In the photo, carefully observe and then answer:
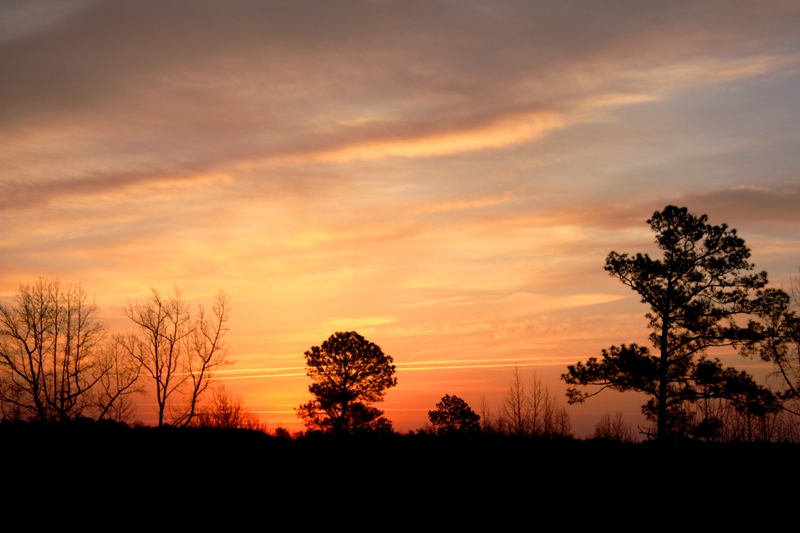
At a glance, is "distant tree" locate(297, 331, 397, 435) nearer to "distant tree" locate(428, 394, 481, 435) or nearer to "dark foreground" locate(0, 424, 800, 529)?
"distant tree" locate(428, 394, 481, 435)

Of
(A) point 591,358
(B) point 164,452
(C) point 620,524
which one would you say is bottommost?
(C) point 620,524

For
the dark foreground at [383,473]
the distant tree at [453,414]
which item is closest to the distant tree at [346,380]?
the distant tree at [453,414]

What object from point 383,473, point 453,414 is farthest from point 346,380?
point 383,473

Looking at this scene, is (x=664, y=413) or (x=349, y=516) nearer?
(x=349, y=516)

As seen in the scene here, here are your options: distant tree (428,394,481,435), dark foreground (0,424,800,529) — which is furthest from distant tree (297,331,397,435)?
dark foreground (0,424,800,529)

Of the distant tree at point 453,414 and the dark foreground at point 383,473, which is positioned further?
the distant tree at point 453,414

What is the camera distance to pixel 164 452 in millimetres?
19047

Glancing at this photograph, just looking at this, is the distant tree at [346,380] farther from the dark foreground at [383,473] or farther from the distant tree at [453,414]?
the dark foreground at [383,473]

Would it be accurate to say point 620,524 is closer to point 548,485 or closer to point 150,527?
point 548,485

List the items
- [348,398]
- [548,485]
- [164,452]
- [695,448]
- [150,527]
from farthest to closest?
[348,398] → [695,448] → [164,452] → [548,485] → [150,527]

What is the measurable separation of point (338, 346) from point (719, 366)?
1383 inches

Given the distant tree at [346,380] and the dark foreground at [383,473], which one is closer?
the dark foreground at [383,473]

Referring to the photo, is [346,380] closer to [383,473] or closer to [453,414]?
[453,414]

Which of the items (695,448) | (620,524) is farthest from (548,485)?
(695,448)
